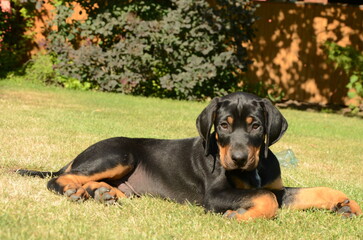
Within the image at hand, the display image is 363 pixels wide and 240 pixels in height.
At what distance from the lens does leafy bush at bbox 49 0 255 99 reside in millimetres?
15375

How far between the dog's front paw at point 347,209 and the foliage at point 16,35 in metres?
14.3

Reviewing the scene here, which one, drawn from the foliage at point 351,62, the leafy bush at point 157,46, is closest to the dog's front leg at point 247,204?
the leafy bush at point 157,46

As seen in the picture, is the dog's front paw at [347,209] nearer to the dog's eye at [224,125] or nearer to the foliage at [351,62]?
the dog's eye at [224,125]

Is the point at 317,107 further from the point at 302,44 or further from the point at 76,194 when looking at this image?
the point at 76,194

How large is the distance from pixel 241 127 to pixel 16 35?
14907mm

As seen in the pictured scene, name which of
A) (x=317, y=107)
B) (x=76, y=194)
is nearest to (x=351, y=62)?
(x=317, y=107)

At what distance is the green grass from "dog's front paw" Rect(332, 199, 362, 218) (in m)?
0.14

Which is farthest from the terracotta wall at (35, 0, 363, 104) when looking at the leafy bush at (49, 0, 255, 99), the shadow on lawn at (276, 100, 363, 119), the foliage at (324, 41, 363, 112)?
the leafy bush at (49, 0, 255, 99)

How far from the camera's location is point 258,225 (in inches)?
176

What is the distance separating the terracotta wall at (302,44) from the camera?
18234mm

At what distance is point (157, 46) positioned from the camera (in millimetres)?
15602

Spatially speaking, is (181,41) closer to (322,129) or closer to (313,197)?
(322,129)

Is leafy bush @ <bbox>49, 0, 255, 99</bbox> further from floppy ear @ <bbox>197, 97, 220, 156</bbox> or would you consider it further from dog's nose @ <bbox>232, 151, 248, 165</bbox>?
dog's nose @ <bbox>232, 151, 248, 165</bbox>

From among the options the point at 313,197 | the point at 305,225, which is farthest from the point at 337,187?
the point at 305,225
